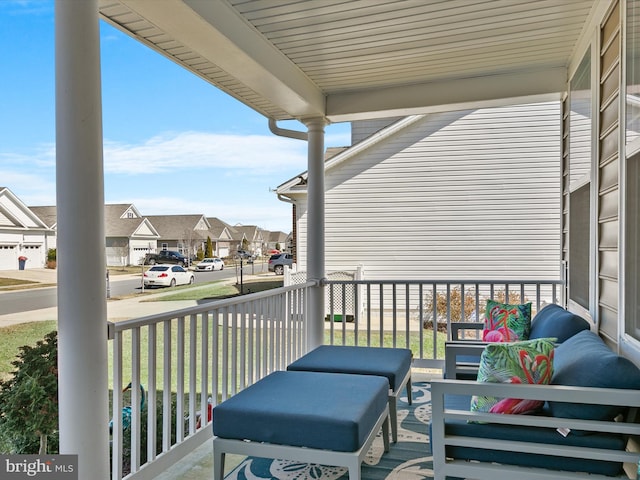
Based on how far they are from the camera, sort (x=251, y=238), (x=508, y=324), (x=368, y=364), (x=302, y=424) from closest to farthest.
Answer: (x=302, y=424) → (x=368, y=364) → (x=508, y=324) → (x=251, y=238)

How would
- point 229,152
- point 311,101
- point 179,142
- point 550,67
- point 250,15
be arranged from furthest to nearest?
point 229,152 < point 179,142 < point 311,101 < point 550,67 < point 250,15

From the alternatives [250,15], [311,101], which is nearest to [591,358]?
[250,15]

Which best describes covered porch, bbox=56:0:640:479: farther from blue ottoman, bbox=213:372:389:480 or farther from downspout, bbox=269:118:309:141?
blue ottoman, bbox=213:372:389:480

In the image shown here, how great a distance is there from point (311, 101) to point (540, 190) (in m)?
5.13

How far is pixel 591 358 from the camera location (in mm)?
1887

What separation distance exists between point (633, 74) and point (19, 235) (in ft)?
9.43

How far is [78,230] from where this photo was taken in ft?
5.84

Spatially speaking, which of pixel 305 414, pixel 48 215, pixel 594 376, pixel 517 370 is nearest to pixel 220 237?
pixel 48 215

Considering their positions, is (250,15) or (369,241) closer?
(250,15)

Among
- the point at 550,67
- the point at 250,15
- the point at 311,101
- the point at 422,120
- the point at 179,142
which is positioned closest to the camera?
the point at 250,15

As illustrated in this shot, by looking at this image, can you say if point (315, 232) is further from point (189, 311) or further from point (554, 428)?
point (554, 428)

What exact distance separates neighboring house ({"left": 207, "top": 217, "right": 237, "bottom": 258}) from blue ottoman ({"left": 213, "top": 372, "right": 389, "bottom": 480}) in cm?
248

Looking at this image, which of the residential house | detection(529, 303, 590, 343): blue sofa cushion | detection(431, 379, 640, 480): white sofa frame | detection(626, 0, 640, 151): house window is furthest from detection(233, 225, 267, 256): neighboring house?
detection(626, 0, 640, 151): house window

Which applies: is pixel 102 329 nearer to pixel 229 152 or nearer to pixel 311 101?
pixel 311 101
